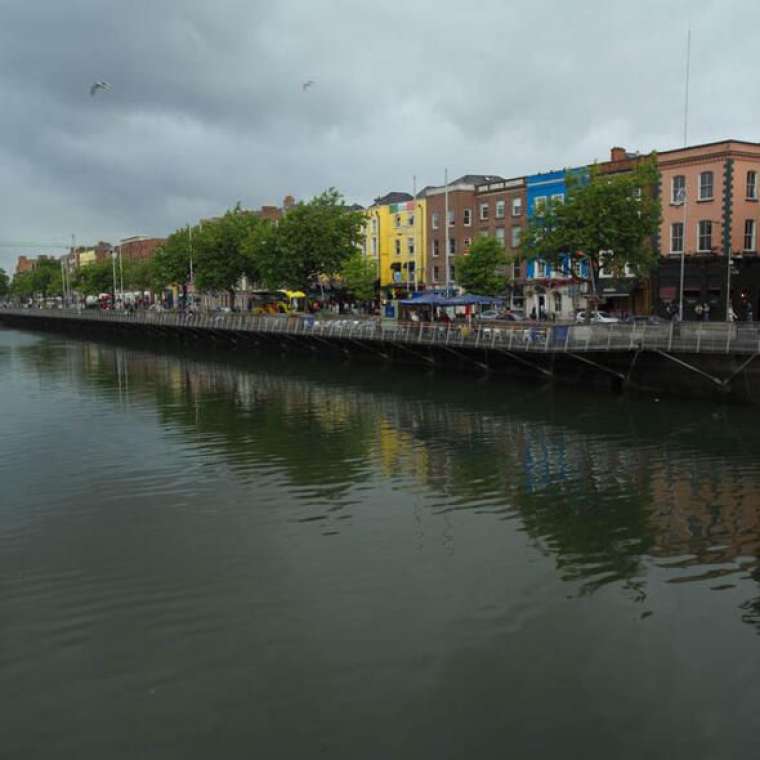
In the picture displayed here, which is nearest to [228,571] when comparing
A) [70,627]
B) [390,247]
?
[70,627]

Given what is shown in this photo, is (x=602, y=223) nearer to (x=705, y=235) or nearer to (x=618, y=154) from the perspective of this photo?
(x=705, y=235)

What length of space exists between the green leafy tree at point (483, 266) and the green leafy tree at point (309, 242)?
46.1 feet

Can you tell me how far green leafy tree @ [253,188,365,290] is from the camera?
72625 mm

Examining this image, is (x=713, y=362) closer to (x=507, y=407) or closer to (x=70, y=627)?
(x=507, y=407)

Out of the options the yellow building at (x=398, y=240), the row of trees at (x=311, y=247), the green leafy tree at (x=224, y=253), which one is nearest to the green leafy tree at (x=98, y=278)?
the green leafy tree at (x=224, y=253)

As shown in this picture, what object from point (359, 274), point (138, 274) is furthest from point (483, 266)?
point (138, 274)

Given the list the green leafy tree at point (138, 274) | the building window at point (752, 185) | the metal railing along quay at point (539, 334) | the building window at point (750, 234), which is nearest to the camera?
the metal railing along quay at point (539, 334)

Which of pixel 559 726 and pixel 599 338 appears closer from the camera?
pixel 559 726

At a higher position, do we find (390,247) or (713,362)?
(390,247)

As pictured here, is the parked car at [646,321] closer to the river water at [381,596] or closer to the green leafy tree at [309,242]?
the river water at [381,596]

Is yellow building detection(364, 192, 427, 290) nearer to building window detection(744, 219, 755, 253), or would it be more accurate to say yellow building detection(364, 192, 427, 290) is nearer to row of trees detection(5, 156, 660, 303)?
row of trees detection(5, 156, 660, 303)

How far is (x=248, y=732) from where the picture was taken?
10.2 meters

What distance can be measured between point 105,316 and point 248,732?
10190cm

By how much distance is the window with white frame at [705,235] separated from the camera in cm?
5516
